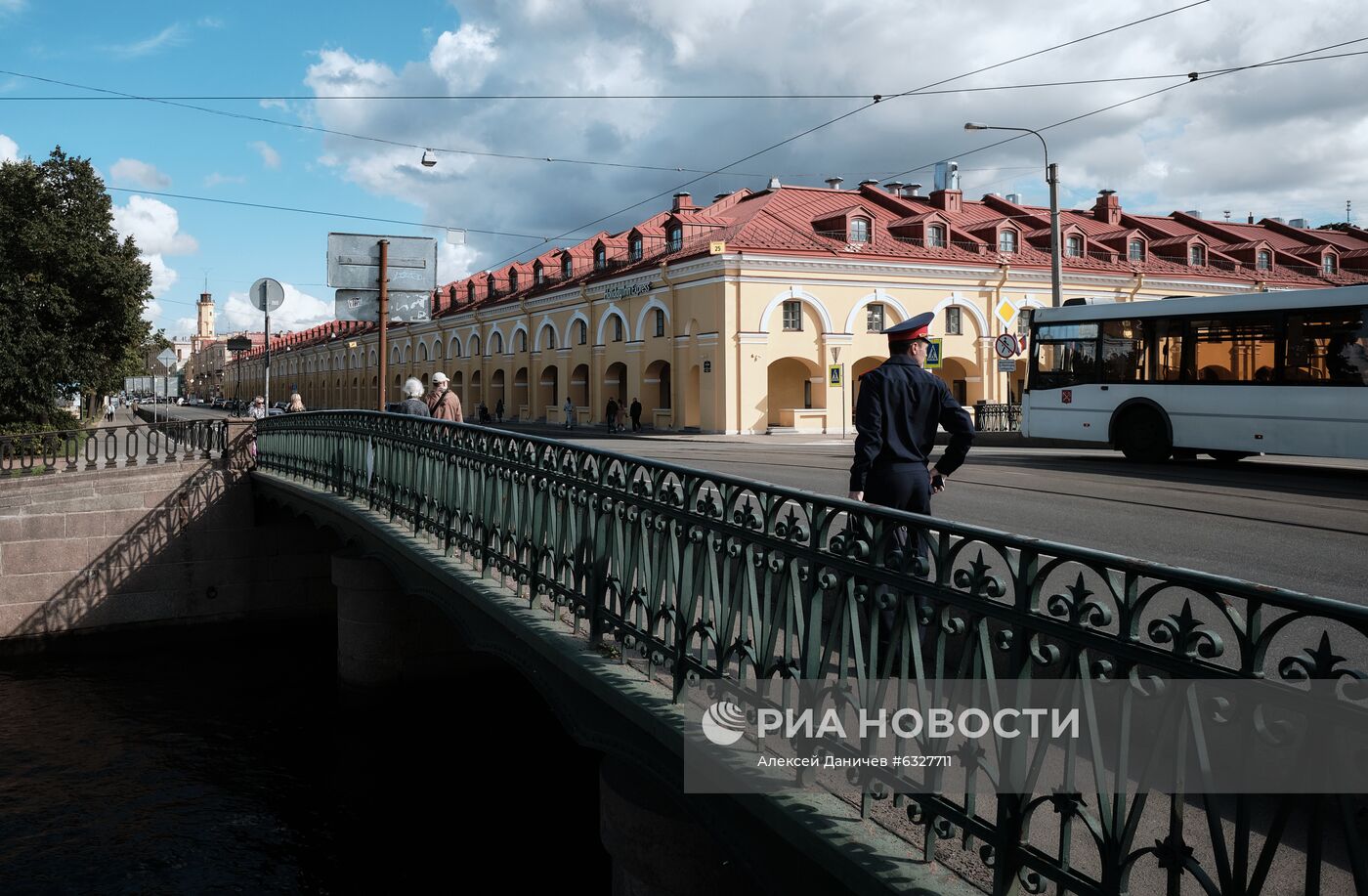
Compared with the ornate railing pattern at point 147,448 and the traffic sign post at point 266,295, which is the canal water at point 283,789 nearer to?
the ornate railing pattern at point 147,448

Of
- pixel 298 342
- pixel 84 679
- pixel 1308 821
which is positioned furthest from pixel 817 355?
pixel 298 342

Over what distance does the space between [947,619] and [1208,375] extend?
15.0 metres

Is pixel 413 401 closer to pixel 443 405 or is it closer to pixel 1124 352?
pixel 443 405

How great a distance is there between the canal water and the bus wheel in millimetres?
10770

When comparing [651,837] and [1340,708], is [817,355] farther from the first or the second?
[1340,708]

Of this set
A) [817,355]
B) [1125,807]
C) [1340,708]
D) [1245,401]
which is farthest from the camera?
[817,355]

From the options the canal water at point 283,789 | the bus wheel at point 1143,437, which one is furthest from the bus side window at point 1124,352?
the canal water at point 283,789

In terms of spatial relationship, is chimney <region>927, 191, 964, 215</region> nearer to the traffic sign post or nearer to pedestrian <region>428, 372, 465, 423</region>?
the traffic sign post

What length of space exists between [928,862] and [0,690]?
16.7 meters

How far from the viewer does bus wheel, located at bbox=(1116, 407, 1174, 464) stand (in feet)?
54.6

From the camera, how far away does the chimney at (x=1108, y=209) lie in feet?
157

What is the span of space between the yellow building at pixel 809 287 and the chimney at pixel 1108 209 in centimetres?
9

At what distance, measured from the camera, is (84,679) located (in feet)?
51.8

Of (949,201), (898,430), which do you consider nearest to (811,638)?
(898,430)
